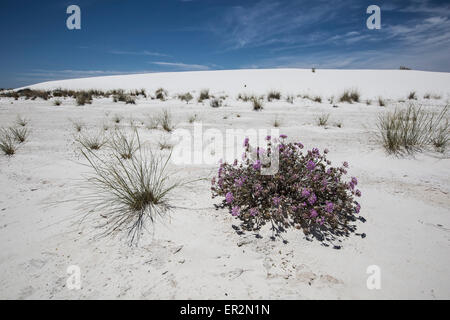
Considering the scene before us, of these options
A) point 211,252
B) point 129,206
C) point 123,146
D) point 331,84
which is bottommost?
point 211,252

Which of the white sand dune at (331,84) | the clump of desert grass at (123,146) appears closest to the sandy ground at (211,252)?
the clump of desert grass at (123,146)

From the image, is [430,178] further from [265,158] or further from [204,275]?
[204,275]

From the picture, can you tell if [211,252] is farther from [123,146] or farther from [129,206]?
[123,146]

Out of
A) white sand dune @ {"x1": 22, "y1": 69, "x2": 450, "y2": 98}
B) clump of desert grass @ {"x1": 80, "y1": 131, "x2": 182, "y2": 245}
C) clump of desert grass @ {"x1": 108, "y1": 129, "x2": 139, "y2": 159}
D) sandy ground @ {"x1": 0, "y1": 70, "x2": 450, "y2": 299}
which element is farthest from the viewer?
white sand dune @ {"x1": 22, "y1": 69, "x2": 450, "y2": 98}

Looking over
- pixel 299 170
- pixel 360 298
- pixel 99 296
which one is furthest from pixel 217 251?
pixel 299 170

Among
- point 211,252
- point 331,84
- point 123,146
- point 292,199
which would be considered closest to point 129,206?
point 211,252

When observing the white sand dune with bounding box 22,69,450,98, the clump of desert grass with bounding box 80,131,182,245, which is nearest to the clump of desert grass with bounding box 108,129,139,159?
the clump of desert grass with bounding box 80,131,182,245

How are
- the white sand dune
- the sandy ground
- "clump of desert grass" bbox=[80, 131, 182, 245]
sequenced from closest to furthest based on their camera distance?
the sandy ground, "clump of desert grass" bbox=[80, 131, 182, 245], the white sand dune

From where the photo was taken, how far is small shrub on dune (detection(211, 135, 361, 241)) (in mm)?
2086

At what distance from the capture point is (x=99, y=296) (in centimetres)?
143

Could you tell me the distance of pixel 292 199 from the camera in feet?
7.58

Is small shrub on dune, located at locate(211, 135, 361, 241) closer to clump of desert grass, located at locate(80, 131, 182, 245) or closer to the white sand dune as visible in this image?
clump of desert grass, located at locate(80, 131, 182, 245)

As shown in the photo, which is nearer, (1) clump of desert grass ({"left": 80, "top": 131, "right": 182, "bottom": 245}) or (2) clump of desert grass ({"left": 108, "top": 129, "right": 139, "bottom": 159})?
(1) clump of desert grass ({"left": 80, "top": 131, "right": 182, "bottom": 245})

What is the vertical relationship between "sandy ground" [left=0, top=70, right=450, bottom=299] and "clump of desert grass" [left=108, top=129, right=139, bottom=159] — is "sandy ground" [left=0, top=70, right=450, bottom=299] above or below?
below
